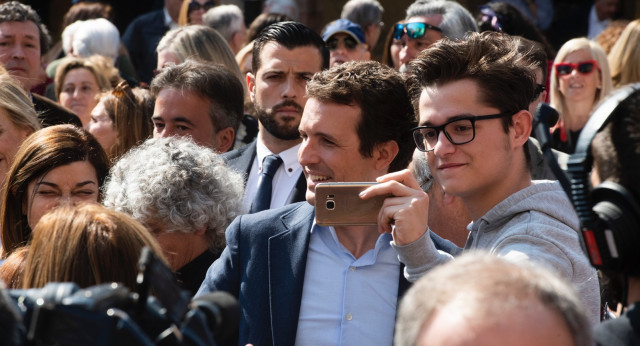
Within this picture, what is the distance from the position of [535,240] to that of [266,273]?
101cm

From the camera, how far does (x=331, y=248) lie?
3.33 m

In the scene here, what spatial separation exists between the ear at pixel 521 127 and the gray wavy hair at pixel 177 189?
1320 mm

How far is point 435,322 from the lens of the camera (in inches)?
67.5

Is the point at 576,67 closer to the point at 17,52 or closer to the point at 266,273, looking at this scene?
the point at 266,273

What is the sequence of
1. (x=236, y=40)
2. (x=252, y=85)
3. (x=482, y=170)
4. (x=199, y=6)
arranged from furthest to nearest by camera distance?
(x=199, y=6) → (x=236, y=40) → (x=252, y=85) → (x=482, y=170)

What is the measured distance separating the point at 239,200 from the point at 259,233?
0.66 metres

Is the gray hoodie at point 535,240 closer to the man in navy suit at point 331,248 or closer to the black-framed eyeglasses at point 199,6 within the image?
the man in navy suit at point 331,248

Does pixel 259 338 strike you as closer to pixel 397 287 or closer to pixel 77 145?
pixel 397 287

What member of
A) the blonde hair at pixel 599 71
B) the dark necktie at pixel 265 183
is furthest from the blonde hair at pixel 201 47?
the blonde hair at pixel 599 71

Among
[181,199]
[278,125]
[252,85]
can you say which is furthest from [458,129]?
[252,85]

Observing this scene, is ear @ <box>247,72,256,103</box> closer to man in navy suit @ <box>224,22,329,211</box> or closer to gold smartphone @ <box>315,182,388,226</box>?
man in navy suit @ <box>224,22,329,211</box>

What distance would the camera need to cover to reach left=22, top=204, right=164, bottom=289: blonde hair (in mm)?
2391

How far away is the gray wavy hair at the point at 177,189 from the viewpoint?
3.65m

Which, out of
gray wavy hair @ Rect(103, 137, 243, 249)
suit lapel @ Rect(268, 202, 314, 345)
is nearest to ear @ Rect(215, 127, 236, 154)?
gray wavy hair @ Rect(103, 137, 243, 249)
